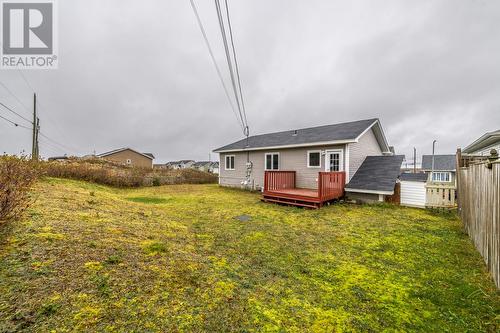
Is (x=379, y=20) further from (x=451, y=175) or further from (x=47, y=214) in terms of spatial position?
(x=451, y=175)

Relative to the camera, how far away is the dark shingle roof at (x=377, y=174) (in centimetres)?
871

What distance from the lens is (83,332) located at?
5.09ft

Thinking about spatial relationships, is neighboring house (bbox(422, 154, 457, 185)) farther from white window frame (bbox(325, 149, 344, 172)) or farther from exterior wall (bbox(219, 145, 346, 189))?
exterior wall (bbox(219, 145, 346, 189))

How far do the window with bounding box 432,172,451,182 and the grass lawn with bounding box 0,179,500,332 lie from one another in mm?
31619

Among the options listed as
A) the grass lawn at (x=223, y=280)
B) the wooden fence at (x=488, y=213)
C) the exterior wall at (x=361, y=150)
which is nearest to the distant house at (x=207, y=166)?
the exterior wall at (x=361, y=150)

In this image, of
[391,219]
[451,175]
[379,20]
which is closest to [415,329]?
[391,219]

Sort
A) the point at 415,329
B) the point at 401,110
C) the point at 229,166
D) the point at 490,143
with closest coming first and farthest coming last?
the point at 415,329 < the point at 490,143 < the point at 229,166 < the point at 401,110

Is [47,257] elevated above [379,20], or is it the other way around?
[379,20]

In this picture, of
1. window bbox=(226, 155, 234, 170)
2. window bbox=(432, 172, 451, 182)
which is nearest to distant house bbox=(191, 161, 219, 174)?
window bbox=(226, 155, 234, 170)

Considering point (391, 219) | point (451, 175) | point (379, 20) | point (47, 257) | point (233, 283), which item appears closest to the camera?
point (47, 257)

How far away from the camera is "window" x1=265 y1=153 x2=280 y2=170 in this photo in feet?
40.5

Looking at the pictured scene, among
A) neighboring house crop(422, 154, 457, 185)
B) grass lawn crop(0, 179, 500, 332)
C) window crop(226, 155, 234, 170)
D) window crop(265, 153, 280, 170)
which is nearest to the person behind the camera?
grass lawn crop(0, 179, 500, 332)

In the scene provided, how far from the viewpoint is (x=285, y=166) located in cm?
1195

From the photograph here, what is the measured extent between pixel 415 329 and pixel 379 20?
13.7 m
